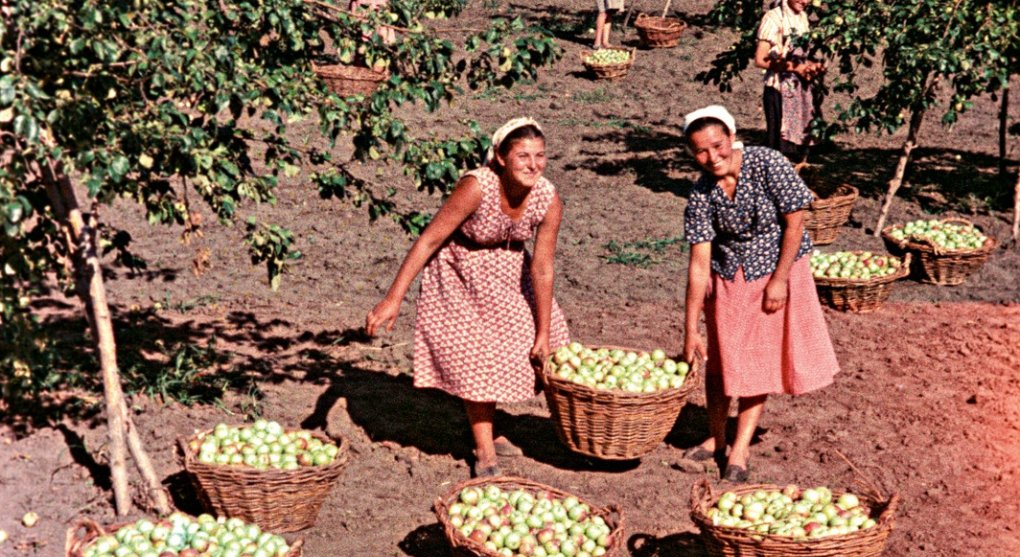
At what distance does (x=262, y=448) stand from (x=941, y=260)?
5.88m

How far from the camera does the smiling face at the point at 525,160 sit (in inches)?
227

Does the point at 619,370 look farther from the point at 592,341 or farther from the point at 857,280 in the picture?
the point at 857,280

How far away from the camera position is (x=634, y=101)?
51.9ft

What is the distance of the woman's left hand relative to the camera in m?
6.07

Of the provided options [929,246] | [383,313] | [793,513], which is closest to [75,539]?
[383,313]

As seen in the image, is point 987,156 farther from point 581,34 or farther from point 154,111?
point 154,111

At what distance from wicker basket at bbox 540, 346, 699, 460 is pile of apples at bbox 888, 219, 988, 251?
162 inches

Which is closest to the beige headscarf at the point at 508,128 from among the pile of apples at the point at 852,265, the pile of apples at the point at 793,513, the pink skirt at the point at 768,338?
the pink skirt at the point at 768,338

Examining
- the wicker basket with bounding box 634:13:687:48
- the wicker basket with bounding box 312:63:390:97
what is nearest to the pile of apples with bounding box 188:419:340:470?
the wicker basket with bounding box 312:63:390:97

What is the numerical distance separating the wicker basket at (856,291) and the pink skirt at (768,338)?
2562 mm

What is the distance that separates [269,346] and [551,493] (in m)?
3.17

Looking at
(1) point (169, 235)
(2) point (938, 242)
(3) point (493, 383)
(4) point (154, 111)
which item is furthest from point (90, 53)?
(2) point (938, 242)

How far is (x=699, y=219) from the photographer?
6.11m

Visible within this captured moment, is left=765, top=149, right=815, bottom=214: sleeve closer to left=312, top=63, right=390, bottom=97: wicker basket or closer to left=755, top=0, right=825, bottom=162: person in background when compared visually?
left=755, top=0, right=825, bottom=162: person in background
